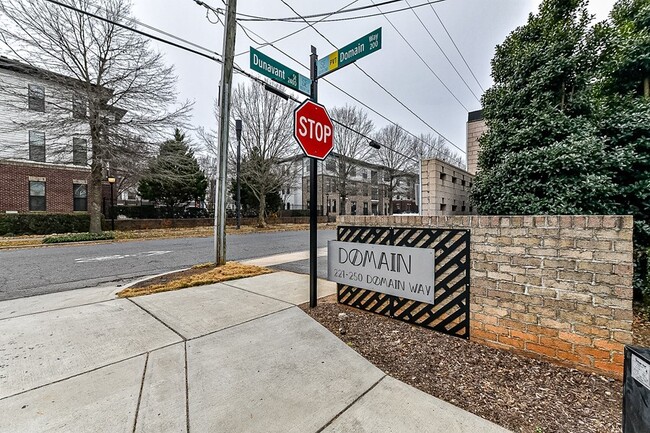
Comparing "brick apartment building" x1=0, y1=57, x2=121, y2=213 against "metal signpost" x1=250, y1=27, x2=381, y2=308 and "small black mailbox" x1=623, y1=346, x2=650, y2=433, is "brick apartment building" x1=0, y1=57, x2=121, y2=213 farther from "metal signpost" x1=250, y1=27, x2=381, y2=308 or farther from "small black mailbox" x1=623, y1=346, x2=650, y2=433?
"small black mailbox" x1=623, y1=346, x2=650, y2=433

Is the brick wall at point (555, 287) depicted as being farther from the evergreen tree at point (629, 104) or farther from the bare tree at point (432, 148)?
the bare tree at point (432, 148)

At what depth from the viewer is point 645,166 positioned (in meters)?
4.07

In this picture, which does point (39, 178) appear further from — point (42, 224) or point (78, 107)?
point (78, 107)

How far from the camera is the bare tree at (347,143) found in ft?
88.1

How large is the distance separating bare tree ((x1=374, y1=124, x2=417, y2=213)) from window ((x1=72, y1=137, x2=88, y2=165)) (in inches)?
934

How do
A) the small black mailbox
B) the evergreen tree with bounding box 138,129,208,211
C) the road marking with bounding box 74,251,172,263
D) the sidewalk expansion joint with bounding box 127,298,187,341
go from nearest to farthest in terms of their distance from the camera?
the small black mailbox < the sidewalk expansion joint with bounding box 127,298,187,341 < the road marking with bounding box 74,251,172,263 < the evergreen tree with bounding box 138,129,208,211

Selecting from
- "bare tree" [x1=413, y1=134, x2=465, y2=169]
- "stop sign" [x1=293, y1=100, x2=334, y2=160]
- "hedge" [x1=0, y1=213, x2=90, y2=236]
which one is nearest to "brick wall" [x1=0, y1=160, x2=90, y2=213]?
"hedge" [x1=0, y1=213, x2=90, y2=236]

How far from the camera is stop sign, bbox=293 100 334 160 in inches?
138

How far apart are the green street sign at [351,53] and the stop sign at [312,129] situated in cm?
67

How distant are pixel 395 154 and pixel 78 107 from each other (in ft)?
85.7

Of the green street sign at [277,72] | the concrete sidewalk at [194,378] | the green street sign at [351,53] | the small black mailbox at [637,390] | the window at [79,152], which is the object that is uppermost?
the window at [79,152]

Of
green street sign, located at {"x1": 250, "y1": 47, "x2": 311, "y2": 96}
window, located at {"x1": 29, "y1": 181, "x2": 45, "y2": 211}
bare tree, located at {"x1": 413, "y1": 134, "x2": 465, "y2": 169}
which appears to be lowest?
window, located at {"x1": 29, "y1": 181, "x2": 45, "y2": 211}

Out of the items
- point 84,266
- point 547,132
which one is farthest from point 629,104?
point 84,266

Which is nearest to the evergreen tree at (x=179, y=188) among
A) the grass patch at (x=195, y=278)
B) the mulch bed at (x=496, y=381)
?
the grass patch at (x=195, y=278)
